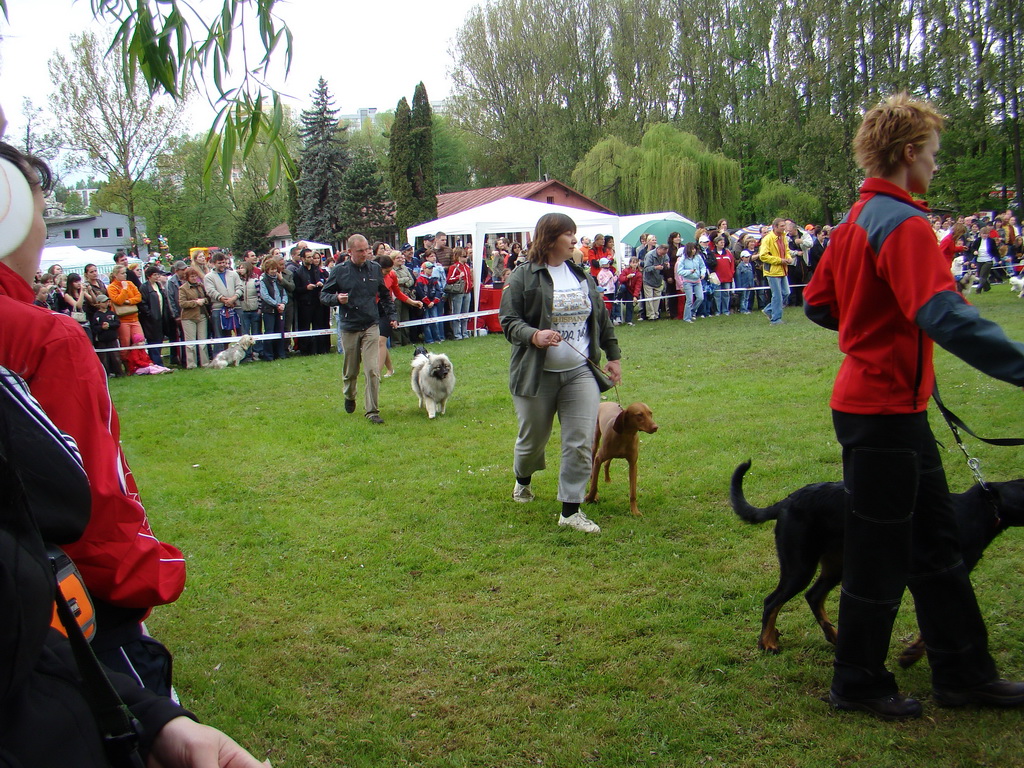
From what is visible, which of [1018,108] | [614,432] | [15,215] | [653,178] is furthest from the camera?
[653,178]

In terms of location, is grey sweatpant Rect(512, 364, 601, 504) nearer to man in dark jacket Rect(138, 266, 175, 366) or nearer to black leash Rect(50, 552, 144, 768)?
black leash Rect(50, 552, 144, 768)

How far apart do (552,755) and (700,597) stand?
1.55 m

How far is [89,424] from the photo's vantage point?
1.59m

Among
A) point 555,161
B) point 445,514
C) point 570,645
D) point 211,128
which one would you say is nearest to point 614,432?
point 445,514

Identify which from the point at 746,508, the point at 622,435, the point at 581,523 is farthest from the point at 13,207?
the point at 622,435

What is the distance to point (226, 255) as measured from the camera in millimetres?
14812

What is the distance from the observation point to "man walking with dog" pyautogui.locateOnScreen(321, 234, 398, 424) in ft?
29.7

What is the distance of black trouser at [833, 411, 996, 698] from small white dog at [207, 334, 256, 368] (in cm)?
1279

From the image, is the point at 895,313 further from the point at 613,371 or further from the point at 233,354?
the point at 233,354

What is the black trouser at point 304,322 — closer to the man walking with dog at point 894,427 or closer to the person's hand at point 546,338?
the person's hand at point 546,338

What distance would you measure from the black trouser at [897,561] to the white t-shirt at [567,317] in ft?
8.20

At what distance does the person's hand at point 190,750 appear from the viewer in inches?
52.0

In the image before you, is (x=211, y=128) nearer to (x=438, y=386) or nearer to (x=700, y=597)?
(x=700, y=597)

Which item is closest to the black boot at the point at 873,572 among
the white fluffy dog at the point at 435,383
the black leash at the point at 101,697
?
the black leash at the point at 101,697
